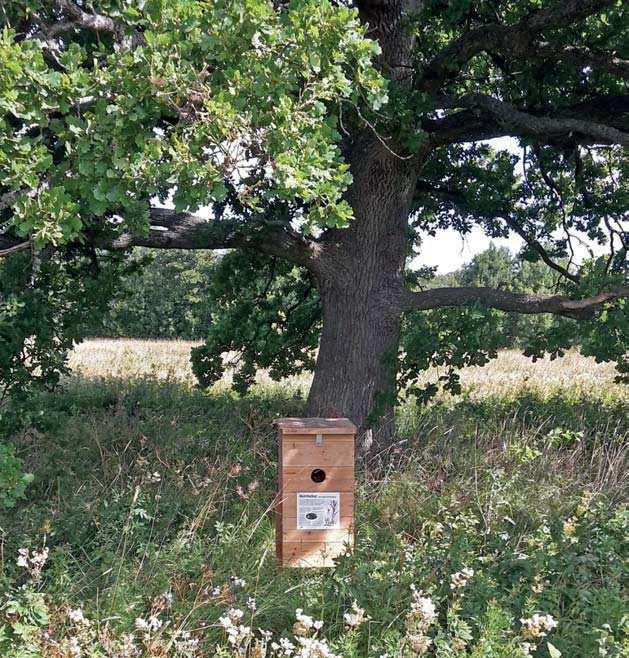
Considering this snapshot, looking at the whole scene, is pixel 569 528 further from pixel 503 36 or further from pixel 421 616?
pixel 503 36

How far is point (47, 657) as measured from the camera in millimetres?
3145

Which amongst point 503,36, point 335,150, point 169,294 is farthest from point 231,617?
point 169,294

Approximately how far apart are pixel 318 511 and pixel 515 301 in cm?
321

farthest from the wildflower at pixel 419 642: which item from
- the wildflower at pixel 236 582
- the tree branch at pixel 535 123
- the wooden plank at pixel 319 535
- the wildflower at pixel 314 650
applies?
the tree branch at pixel 535 123

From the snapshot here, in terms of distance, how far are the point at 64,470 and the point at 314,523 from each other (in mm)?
2735

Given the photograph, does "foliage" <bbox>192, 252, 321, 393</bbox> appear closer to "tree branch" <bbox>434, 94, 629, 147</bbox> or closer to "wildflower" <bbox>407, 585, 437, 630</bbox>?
"tree branch" <bbox>434, 94, 629, 147</bbox>

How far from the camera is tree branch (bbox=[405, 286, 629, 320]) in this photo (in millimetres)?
5852

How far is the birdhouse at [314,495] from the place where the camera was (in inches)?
163

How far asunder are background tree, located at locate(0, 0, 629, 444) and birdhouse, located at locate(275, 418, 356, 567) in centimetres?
142

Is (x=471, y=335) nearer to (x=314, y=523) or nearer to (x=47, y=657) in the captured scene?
(x=314, y=523)

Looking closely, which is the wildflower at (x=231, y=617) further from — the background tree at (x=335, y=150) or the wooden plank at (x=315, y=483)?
the background tree at (x=335, y=150)

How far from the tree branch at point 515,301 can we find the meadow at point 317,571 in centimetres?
120

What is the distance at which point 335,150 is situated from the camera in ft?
12.5

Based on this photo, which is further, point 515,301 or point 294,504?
point 515,301
